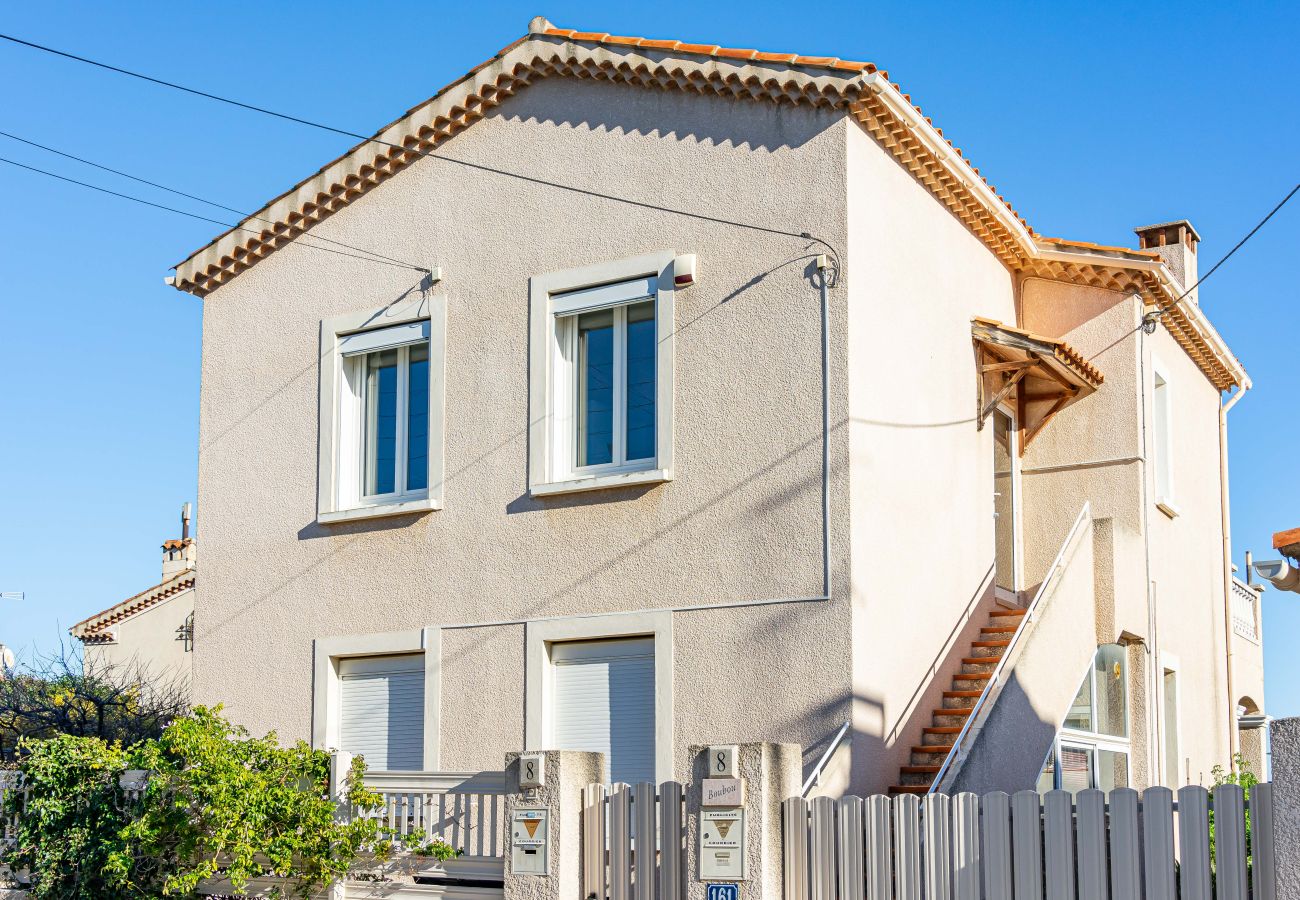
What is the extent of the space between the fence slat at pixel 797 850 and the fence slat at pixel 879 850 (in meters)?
0.47

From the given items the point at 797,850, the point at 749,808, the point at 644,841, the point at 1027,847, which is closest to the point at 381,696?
the point at 644,841

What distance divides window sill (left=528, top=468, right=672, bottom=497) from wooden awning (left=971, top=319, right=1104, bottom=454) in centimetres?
389

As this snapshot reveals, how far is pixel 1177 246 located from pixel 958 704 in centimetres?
802

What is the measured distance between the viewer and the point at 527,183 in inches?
608

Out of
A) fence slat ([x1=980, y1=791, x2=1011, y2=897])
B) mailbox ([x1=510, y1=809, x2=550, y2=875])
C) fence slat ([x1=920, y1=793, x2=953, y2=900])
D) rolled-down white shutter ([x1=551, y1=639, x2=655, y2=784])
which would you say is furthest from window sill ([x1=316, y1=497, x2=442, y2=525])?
fence slat ([x1=980, y1=791, x2=1011, y2=897])

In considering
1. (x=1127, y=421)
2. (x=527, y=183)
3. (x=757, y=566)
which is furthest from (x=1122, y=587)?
(x=527, y=183)

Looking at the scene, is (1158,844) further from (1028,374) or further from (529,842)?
(1028,374)

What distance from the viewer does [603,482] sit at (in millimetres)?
14273

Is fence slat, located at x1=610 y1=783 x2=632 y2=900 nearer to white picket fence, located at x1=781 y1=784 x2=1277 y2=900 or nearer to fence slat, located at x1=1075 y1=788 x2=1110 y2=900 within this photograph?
white picket fence, located at x1=781 y1=784 x2=1277 y2=900

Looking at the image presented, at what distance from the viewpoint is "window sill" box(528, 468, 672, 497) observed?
14016 mm

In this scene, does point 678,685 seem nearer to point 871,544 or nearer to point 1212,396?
point 871,544

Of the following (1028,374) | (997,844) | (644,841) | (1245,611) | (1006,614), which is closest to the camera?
(997,844)

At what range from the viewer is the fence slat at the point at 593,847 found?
37.4ft

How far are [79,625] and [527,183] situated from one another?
23.4 metres
